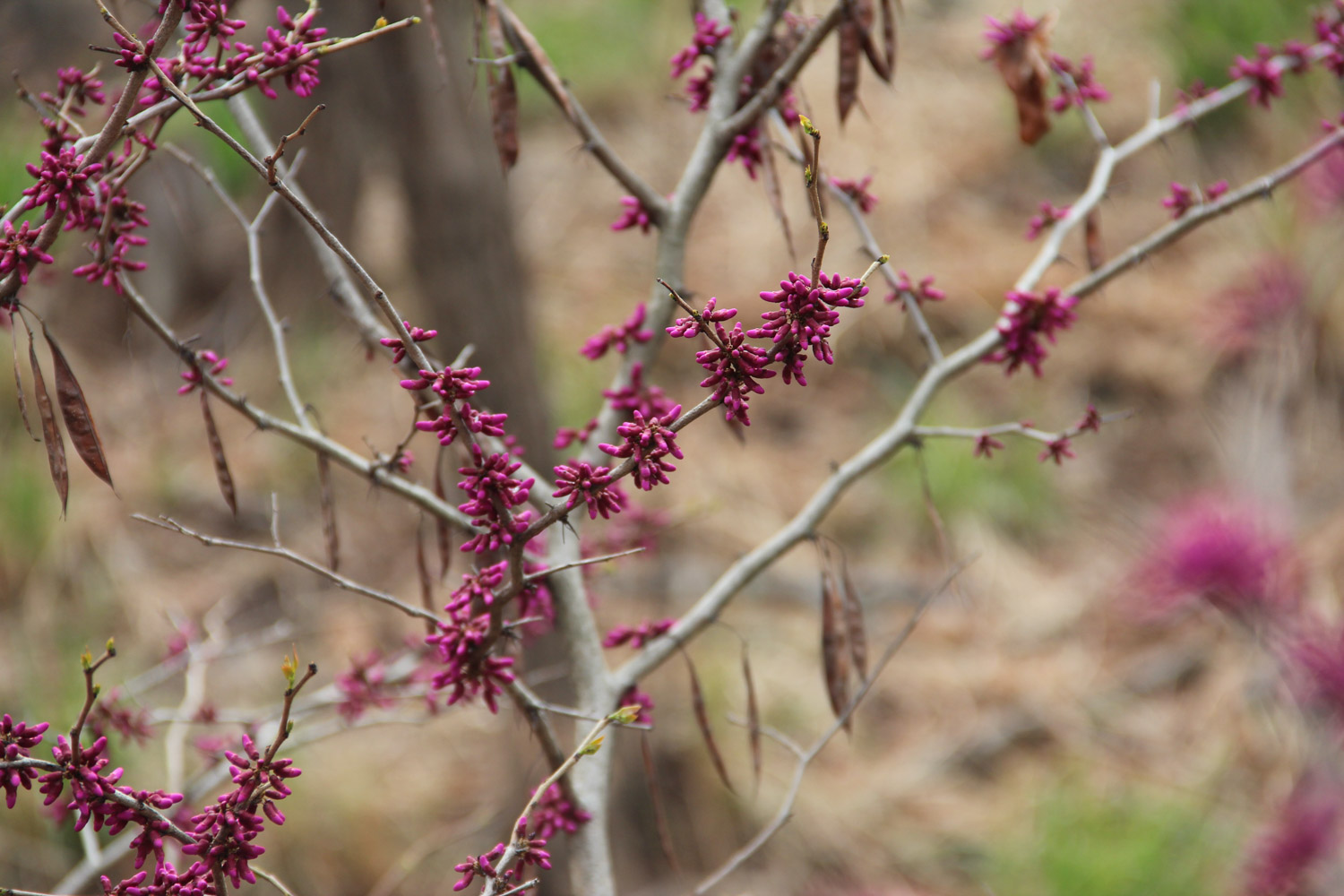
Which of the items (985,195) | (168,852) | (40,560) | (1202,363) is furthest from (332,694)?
(985,195)

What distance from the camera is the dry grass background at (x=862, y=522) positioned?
124 inches

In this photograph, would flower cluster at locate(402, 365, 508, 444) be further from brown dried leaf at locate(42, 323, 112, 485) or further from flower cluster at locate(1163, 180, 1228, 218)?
flower cluster at locate(1163, 180, 1228, 218)

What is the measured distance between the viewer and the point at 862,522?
4.42 meters

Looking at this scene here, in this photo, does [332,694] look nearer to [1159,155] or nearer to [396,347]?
[396,347]

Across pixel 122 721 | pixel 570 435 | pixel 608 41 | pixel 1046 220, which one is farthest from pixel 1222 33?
pixel 122 721

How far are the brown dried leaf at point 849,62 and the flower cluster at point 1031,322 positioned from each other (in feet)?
1.07

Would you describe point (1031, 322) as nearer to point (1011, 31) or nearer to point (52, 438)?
point (1011, 31)

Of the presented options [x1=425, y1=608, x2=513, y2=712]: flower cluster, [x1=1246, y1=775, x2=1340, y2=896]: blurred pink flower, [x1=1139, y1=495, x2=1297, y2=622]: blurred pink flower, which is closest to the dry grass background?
[x1=1246, y1=775, x2=1340, y2=896]: blurred pink flower

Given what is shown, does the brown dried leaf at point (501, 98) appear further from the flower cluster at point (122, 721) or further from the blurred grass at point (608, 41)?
the blurred grass at point (608, 41)

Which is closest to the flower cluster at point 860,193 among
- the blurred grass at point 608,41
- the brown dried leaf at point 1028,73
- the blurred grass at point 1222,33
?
the brown dried leaf at point 1028,73

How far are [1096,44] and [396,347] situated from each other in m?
5.82

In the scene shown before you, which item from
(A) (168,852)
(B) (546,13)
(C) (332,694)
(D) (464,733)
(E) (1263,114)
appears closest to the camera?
(C) (332,694)

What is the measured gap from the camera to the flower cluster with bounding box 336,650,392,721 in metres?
1.59

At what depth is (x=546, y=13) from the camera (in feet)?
19.7
